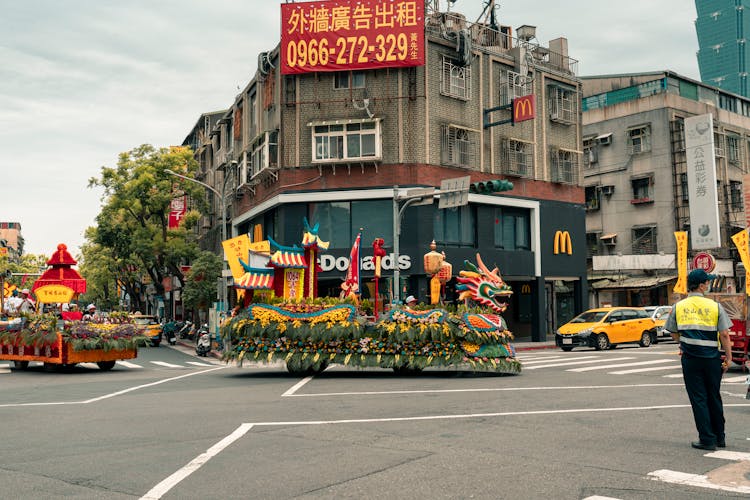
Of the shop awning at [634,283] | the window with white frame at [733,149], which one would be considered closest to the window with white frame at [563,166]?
the shop awning at [634,283]

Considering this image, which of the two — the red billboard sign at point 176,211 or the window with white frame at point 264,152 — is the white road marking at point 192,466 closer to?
the window with white frame at point 264,152

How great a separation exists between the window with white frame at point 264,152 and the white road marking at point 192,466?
25.6 metres

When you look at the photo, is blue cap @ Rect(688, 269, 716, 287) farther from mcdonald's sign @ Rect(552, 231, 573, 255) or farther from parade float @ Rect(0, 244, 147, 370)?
mcdonald's sign @ Rect(552, 231, 573, 255)

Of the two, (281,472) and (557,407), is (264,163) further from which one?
(281,472)

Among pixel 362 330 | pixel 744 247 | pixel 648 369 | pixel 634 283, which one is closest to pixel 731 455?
pixel 362 330

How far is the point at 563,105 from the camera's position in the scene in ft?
126

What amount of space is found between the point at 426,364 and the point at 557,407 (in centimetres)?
565

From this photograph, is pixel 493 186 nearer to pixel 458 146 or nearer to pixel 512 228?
pixel 458 146

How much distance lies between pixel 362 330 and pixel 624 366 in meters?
A: 7.18

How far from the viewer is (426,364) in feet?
51.7

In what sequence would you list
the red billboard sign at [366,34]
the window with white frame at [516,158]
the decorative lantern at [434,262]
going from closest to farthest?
the decorative lantern at [434,262] → the red billboard sign at [366,34] → the window with white frame at [516,158]

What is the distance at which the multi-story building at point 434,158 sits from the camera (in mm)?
32156

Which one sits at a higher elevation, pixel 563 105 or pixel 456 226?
pixel 563 105

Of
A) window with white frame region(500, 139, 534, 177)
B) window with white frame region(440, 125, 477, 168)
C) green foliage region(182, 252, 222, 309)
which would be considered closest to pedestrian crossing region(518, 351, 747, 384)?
window with white frame region(440, 125, 477, 168)
